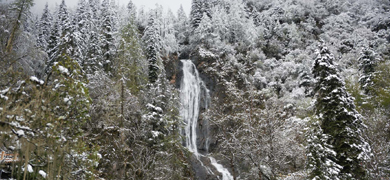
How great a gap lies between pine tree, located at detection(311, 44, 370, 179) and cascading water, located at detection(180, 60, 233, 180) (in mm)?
12045

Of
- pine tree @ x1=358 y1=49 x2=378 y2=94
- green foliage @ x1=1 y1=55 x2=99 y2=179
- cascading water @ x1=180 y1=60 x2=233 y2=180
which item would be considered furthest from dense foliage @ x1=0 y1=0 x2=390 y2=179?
cascading water @ x1=180 y1=60 x2=233 y2=180

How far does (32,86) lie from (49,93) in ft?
0.76

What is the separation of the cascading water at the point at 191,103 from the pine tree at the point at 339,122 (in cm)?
1204

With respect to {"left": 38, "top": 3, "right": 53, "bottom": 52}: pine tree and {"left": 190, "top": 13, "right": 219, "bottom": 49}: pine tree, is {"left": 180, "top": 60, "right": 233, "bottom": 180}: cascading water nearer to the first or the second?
{"left": 190, "top": 13, "right": 219, "bottom": 49}: pine tree

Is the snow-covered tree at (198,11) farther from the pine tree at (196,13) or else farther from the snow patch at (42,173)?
the snow patch at (42,173)

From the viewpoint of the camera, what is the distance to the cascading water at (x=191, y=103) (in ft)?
84.2

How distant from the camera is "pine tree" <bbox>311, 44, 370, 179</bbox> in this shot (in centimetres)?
1123

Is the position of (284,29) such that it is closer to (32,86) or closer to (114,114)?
(114,114)

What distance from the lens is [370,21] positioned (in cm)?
4259

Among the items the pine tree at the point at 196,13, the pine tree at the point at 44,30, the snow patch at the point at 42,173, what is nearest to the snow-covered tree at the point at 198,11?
the pine tree at the point at 196,13

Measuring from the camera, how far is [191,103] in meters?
29.2

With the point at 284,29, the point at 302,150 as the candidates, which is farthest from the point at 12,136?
the point at 284,29

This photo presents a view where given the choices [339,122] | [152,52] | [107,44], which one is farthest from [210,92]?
[339,122]

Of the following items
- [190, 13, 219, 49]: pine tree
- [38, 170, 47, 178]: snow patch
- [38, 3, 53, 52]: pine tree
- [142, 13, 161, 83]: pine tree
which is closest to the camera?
[38, 170, 47, 178]: snow patch
